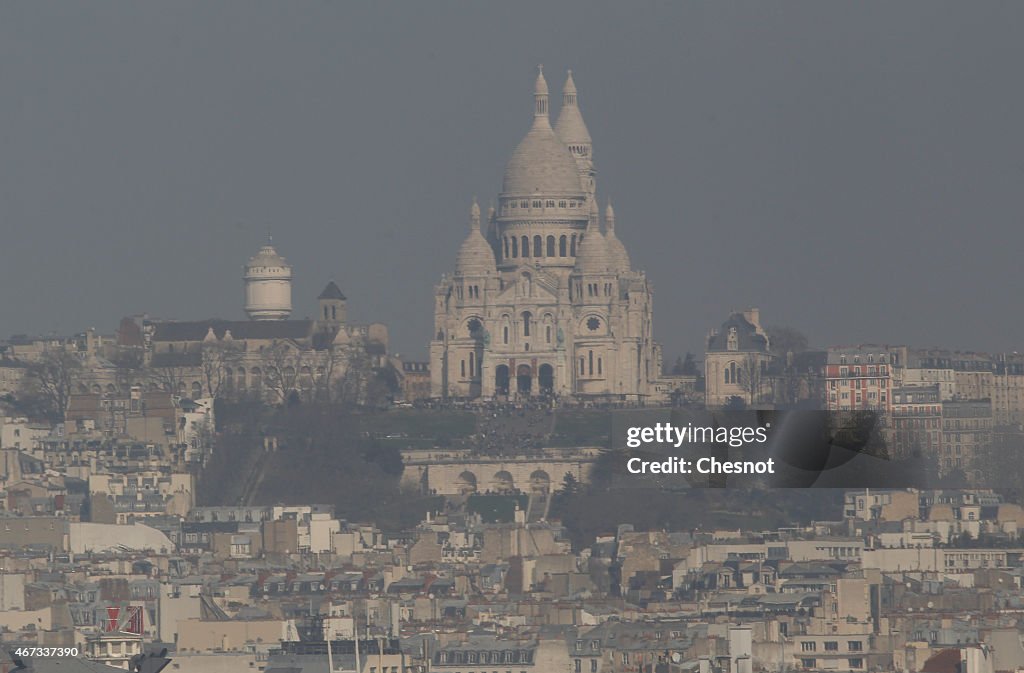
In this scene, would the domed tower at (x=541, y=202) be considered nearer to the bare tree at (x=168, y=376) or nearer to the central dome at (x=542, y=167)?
the central dome at (x=542, y=167)

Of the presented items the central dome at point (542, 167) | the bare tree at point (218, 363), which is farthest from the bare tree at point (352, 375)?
the central dome at point (542, 167)

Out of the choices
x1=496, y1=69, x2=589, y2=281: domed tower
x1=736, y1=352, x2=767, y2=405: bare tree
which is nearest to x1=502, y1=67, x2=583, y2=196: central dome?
x1=496, y1=69, x2=589, y2=281: domed tower

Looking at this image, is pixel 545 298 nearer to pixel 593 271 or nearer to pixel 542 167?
pixel 593 271

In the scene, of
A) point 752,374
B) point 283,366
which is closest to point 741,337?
point 752,374

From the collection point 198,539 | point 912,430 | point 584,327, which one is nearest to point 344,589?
point 198,539

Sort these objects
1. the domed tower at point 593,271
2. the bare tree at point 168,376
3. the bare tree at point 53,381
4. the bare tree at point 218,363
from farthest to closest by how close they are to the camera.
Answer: the domed tower at point 593,271, the bare tree at point 218,363, the bare tree at point 168,376, the bare tree at point 53,381

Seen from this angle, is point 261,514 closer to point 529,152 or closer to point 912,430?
point 912,430

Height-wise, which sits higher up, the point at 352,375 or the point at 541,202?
the point at 541,202
